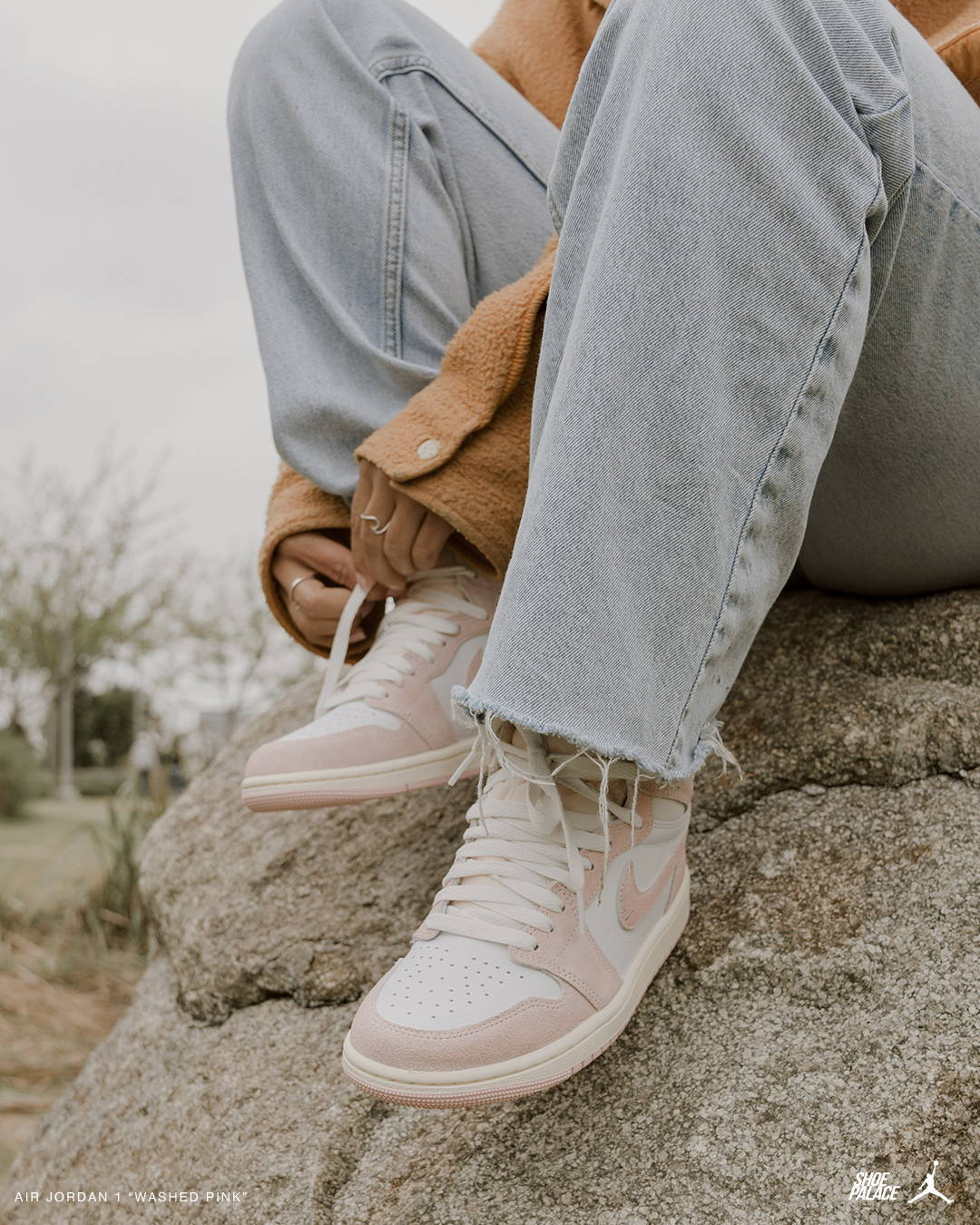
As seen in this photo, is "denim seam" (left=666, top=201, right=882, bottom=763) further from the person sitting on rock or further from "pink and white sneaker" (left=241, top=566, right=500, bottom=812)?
"pink and white sneaker" (left=241, top=566, right=500, bottom=812)

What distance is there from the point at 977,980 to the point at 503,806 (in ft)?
1.41

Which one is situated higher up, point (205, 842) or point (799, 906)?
point (799, 906)

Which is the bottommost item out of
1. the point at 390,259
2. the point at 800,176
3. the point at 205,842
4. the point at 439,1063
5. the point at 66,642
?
the point at 66,642

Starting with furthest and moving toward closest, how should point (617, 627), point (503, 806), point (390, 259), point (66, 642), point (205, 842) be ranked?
point (66, 642)
point (205, 842)
point (390, 259)
point (503, 806)
point (617, 627)

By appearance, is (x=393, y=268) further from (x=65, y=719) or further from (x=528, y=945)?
(x=65, y=719)

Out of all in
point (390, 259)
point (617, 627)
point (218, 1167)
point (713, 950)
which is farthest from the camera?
point (390, 259)

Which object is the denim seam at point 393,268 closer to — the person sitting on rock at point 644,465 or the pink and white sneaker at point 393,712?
the person sitting on rock at point 644,465

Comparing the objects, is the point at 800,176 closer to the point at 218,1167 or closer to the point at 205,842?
the point at 218,1167

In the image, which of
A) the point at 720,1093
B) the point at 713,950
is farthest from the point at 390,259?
the point at 720,1093

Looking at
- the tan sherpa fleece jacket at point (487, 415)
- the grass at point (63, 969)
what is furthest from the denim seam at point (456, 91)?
the grass at point (63, 969)

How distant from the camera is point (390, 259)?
1298mm

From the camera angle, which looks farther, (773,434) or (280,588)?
(280,588)

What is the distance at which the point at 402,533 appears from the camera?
118 cm

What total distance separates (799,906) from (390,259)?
0.86 metres
